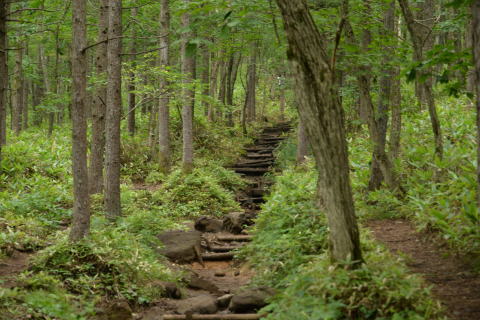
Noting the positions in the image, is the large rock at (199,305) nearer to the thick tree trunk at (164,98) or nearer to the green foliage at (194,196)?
the green foliage at (194,196)

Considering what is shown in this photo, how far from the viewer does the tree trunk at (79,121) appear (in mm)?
6453

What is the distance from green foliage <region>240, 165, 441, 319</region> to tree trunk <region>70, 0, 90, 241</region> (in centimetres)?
296

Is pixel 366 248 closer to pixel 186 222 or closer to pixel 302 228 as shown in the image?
pixel 302 228

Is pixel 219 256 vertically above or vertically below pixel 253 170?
below

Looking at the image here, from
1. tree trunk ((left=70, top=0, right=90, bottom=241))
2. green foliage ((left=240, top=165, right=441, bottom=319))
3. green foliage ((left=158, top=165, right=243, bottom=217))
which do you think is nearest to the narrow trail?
green foliage ((left=240, top=165, right=441, bottom=319))

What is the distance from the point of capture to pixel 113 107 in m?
9.07

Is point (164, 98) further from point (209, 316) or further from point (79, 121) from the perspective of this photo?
point (209, 316)

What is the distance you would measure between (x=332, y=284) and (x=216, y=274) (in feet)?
13.2

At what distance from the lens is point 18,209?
30.0ft

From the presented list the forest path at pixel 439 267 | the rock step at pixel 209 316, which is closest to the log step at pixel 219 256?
the forest path at pixel 439 267

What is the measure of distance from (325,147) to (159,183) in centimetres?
1120

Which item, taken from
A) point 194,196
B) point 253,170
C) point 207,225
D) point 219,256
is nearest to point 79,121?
Result: point 219,256

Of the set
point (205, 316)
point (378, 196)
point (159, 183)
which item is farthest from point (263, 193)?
point (205, 316)

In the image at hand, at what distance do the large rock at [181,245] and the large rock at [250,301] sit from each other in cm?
279
